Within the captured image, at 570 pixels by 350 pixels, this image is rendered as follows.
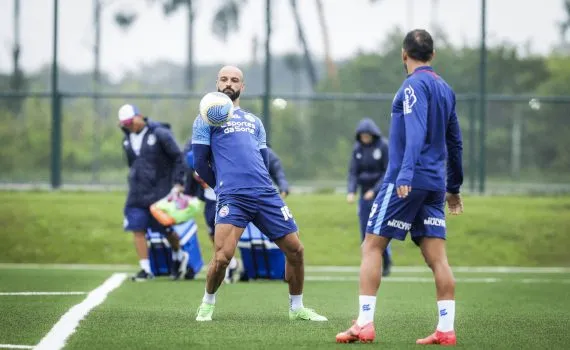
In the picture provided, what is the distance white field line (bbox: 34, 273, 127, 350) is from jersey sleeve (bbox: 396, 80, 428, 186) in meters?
2.57

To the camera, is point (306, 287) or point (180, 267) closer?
point (306, 287)

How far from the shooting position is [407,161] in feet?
27.0

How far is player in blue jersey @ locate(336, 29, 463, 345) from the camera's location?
838cm

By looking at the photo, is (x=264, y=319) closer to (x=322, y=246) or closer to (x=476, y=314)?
(x=476, y=314)

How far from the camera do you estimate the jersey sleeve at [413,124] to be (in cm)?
821

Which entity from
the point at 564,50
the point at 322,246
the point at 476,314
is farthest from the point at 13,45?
the point at 476,314

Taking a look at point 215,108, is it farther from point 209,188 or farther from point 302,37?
point 302,37

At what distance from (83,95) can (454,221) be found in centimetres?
799

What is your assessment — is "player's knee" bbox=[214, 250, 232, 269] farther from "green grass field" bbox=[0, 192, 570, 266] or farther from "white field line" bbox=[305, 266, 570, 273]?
"green grass field" bbox=[0, 192, 570, 266]

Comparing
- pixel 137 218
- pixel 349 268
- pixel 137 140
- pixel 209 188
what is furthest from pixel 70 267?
pixel 209 188

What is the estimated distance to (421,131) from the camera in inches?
324

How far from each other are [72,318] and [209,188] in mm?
4771

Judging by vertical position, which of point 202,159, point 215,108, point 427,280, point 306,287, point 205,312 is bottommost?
point 427,280

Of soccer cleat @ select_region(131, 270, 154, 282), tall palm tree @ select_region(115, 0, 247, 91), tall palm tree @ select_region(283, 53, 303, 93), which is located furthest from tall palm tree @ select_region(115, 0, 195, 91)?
soccer cleat @ select_region(131, 270, 154, 282)
